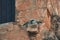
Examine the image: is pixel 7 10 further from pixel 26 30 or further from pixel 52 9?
pixel 52 9

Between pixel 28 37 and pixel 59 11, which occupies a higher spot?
pixel 59 11

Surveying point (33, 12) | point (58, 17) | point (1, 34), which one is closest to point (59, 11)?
point (58, 17)

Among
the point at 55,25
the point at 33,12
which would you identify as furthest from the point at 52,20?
the point at 33,12

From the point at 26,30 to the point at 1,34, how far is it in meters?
0.51

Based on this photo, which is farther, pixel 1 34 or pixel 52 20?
pixel 52 20

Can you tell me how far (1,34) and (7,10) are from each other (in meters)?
0.54

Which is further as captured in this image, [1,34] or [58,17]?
[58,17]

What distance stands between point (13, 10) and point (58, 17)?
3.30ft

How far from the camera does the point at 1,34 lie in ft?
17.1

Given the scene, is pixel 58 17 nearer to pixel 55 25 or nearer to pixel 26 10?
pixel 55 25

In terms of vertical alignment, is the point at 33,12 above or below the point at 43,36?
above

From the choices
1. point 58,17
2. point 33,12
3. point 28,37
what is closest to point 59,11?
point 58,17

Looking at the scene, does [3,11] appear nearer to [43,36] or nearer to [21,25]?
[21,25]

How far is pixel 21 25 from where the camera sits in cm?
534
